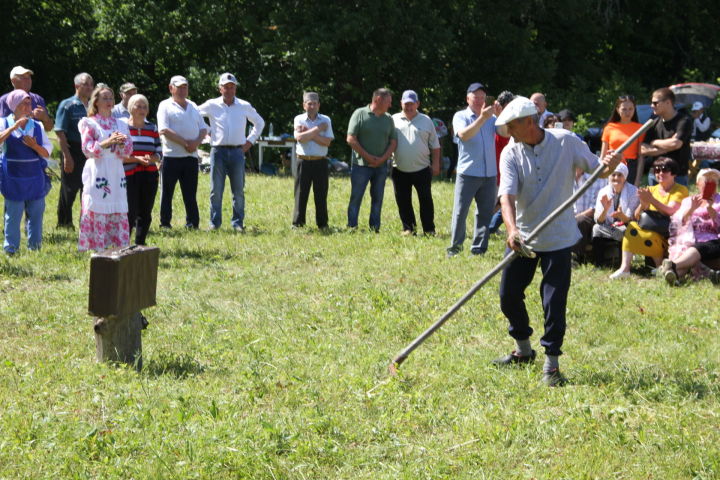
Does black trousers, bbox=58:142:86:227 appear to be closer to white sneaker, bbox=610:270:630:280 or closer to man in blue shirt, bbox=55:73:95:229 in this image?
man in blue shirt, bbox=55:73:95:229

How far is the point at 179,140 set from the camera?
472 inches

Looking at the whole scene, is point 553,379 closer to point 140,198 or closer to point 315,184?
point 140,198

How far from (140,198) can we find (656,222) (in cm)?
579

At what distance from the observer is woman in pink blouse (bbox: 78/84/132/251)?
8930mm

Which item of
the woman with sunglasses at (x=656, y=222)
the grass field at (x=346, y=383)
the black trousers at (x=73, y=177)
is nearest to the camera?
the grass field at (x=346, y=383)

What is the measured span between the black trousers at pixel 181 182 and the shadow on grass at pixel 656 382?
7.39m

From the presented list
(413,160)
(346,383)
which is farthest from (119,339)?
(413,160)

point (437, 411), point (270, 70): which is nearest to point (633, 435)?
point (437, 411)

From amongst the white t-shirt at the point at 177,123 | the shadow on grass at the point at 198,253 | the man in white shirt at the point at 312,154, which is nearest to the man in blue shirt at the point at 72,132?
the white t-shirt at the point at 177,123

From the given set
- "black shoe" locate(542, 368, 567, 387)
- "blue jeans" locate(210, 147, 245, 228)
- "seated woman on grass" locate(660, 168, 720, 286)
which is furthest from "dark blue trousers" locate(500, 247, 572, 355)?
"blue jeans" locate(210, 147, 245, 228)

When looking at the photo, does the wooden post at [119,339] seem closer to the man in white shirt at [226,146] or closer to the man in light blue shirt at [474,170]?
the man in light blue shirt at [474,170]

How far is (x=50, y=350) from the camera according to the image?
680 centimetres

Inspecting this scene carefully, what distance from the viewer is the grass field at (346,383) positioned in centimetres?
477

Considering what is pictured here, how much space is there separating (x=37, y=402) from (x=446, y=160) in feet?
59.8
